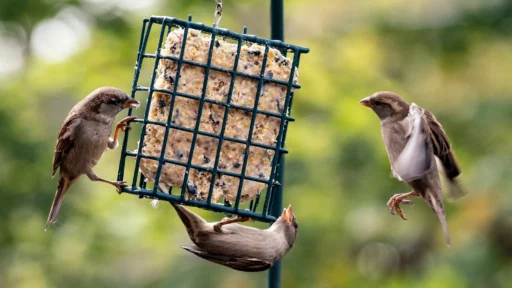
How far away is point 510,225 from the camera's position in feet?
30.6

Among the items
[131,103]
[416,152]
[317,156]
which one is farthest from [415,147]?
[317,156]

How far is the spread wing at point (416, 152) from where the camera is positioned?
4.21 metres

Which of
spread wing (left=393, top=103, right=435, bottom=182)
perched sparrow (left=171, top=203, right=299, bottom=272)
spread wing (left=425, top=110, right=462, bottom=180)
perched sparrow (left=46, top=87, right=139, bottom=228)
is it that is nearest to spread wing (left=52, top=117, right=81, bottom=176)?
perched sparrow (left=46, top=87, right=139, bottom=228)

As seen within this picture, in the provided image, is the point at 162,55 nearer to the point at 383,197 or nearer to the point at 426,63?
the point at 383,197

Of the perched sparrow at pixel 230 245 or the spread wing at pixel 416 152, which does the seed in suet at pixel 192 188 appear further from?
the spread wing at pixel 416 152

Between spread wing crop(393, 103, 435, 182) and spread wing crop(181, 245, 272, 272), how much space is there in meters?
0.91

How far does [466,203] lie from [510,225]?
0.56 metres

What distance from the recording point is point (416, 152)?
14.1 feet

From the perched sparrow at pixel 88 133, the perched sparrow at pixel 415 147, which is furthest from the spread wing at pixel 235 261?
the perched sparrow at pixel 415 147

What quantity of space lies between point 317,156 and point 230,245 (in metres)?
3.99

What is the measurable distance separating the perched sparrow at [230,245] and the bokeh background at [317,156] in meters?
3.73

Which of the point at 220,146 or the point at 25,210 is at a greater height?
the point at 220,146

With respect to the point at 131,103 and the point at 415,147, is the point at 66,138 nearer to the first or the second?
the point at 131,103

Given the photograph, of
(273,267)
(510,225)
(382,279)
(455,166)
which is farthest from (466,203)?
(273,267)
